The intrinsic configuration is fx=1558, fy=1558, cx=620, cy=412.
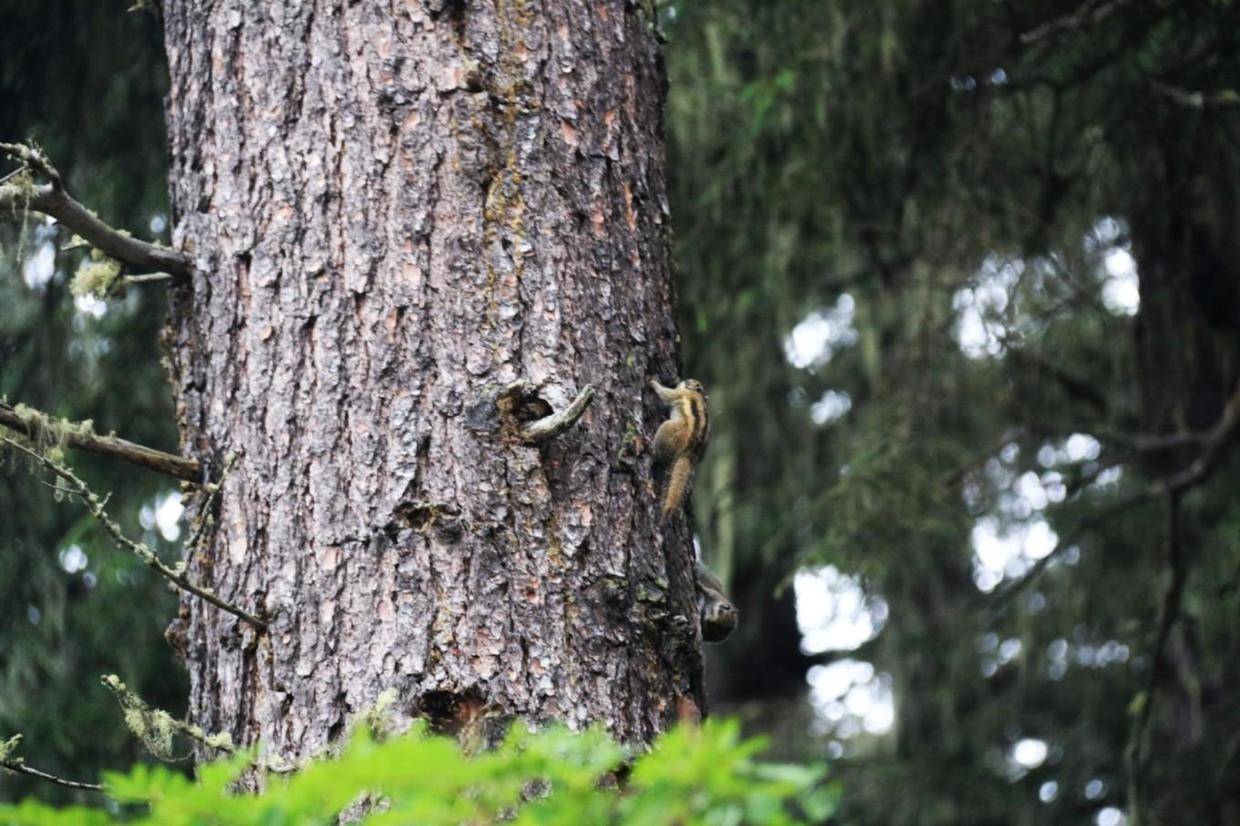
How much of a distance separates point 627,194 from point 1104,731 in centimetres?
523

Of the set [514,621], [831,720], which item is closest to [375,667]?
[514,621]

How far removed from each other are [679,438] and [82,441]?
98 centimetres

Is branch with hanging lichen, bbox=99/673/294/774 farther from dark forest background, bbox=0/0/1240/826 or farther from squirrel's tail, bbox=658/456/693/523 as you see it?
dark forest background, bbox=0/0/1240/826

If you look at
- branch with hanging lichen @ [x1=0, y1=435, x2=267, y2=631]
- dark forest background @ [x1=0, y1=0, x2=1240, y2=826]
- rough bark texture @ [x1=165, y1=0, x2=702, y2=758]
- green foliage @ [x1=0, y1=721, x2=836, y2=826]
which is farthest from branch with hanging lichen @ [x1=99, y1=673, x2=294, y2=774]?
dark forest background @ [x1=0, y1=0, x2=1240, y2=826]

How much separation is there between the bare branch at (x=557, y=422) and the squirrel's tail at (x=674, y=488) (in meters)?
0.23

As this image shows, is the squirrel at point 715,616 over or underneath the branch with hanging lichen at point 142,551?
over

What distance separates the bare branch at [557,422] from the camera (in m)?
2.26

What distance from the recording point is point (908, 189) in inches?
205

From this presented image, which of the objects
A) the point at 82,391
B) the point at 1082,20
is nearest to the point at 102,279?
the point at 82,391

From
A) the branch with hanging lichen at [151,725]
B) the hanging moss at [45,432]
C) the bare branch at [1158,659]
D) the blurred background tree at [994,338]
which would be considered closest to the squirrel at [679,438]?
the branch with hanging lichen at [151,725]

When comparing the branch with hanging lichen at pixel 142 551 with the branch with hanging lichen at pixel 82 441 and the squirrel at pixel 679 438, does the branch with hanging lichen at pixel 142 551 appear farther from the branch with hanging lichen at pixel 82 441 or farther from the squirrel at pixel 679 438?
the squirrel at pixel 679 438

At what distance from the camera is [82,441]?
254 centimetres

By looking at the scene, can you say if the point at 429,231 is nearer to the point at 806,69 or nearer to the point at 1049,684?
the point at 806,69

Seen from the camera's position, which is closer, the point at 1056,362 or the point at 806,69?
the point at 806,69
